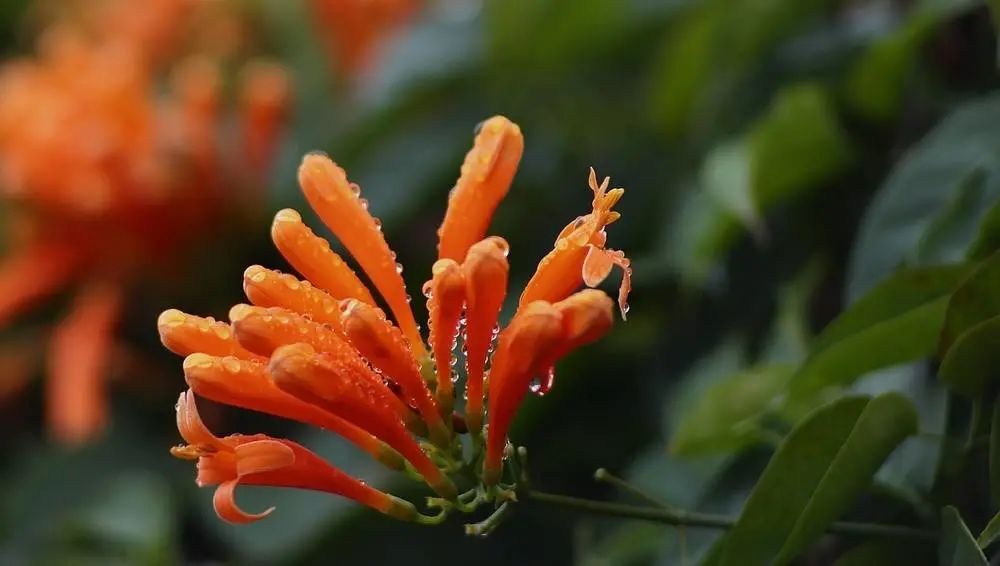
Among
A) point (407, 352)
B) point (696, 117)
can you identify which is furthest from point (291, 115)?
point (407, 352)

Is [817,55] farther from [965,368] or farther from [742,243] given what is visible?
[965,368]

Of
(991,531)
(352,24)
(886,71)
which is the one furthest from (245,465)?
(352,24)

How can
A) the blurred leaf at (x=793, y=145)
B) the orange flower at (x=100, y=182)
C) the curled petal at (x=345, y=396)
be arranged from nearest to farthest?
the curled petal at (x=345, y=396), the blurred leaf at (x=793, y=145), the orange flower at (x=100, y=182)

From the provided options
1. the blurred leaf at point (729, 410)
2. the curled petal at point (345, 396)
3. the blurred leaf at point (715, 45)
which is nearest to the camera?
the curled petal at point (345, 396)

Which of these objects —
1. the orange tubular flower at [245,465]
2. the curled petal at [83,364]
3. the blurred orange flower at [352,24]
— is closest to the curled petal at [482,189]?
the orange tubular flower at [245,465]

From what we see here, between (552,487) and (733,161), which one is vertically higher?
(733,161)

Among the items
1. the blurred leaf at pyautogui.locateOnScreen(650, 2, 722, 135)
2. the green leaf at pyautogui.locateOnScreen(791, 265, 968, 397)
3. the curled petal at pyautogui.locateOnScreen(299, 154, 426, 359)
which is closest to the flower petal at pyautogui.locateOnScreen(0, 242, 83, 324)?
the blurred leaf at pyautogui.locateOnScreen(650, 2, 722, 135)

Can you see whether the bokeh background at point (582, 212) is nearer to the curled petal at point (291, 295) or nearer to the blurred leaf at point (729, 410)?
the blurred leaf at point (729, 410)
